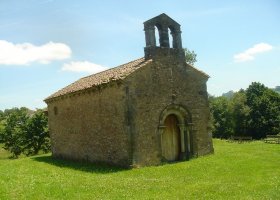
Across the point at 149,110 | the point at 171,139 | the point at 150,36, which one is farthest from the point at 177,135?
the point at 150,36

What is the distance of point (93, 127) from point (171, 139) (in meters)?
5.16

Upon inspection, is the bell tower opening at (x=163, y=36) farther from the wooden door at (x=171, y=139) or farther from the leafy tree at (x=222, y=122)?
the leafy tree at (x=222, y=122)

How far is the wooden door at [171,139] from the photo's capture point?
2158 centimetres

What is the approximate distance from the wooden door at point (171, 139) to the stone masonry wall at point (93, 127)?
128 inches

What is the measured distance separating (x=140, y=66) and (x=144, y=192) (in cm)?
882

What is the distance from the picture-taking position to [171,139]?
72.3ft

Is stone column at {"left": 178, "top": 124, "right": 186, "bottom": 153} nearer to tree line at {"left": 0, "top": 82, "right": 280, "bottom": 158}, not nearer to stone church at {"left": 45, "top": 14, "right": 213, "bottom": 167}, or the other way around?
stone church at {"left": 45, "top": 14, "right": 213, "bottom": 167}

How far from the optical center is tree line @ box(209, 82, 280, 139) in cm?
5066

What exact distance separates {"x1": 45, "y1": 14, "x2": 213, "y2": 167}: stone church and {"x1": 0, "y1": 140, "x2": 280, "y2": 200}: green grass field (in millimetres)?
1505

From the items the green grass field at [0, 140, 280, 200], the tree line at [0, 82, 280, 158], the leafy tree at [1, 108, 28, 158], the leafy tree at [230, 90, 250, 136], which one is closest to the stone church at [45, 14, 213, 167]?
the green grass field at [0, 140, 280, 200]

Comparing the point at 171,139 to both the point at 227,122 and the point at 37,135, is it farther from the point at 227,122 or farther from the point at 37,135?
the point at 227,122

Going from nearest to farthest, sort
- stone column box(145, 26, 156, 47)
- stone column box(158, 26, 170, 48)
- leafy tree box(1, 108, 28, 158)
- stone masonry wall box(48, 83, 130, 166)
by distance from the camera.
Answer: stone masonry wall box(48, 83, 130, 166) < stone column box(145, 26, 156, 47) < stone column box(158, 26, 170, 48) < leafy tree box(1, 108, 28, 158)

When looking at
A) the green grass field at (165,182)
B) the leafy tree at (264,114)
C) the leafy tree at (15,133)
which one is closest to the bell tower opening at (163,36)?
the green grass field at (165,182)

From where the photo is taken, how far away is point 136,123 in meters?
19.5
